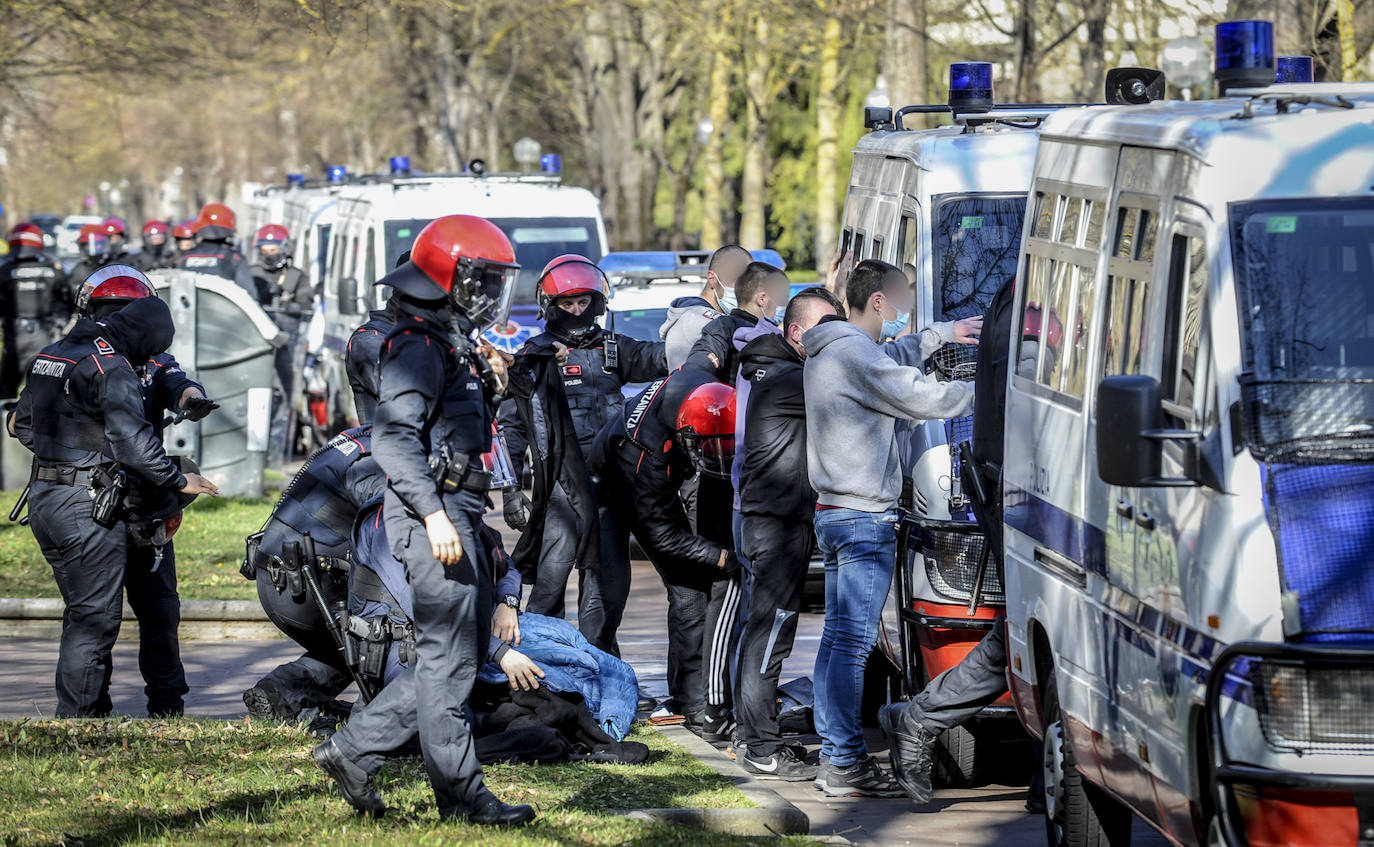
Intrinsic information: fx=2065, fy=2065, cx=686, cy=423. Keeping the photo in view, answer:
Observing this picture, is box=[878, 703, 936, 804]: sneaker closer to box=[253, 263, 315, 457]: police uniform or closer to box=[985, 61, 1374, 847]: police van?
box=[985, 61, 1374, 847]: police van

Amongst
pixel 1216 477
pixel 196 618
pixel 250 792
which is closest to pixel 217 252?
pixel 196 618

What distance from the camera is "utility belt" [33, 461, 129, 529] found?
877 cm

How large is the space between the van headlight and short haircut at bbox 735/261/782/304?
5.06 meters

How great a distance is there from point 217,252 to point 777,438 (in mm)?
13392

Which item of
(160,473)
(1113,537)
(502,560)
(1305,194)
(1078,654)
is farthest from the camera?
(160,473)

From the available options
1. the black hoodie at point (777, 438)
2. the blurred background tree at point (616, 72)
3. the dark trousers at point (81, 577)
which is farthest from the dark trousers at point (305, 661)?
the blurred background tree at point (616, 72)

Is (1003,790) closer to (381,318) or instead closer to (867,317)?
(867,317)

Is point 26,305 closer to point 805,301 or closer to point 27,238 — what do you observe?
point 27,238

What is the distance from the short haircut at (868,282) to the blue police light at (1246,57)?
2.07m

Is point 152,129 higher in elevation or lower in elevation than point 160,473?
higher

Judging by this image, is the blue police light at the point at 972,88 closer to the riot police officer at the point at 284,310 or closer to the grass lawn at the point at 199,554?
the grass lawn at the point at 199,554

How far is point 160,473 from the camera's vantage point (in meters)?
8.83

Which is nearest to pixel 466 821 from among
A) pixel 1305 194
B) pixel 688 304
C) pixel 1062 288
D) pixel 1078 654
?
pixel 1078 654

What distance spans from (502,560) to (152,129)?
3190 inches
